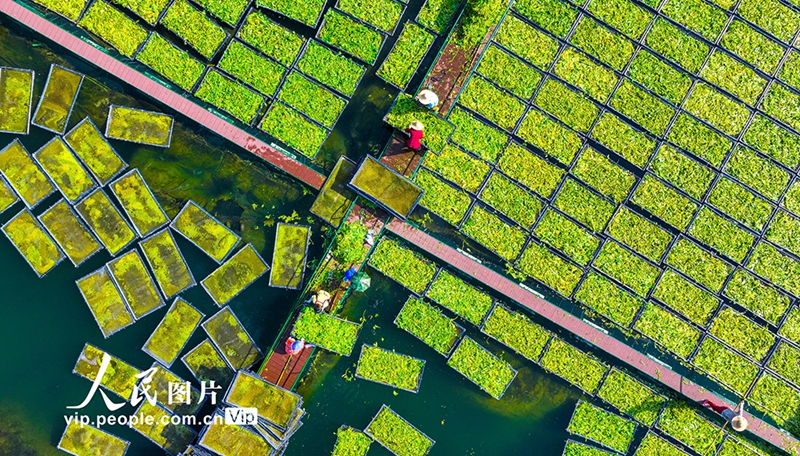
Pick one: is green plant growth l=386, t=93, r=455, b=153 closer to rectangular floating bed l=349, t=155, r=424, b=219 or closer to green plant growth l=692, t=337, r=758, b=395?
rectangular floating bed l=349, t=155, r=424, b=219

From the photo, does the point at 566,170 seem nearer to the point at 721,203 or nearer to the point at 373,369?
the point at 721,203

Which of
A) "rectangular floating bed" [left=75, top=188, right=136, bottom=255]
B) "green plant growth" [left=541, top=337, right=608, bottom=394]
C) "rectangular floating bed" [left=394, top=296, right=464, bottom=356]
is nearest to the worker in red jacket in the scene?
"rectangular floating bed" [left=394, top=296, right=464, bottom=356]

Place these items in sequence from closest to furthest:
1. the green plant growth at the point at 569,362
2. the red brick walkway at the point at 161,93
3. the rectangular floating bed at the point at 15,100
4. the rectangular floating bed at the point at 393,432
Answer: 1. the red brick walkway at the point at 161,93
2. the rectangular floating bed at the point at 15,100
3. the green plant growth at the point at 569,362
4. the rectangular floating bed at the point at 393,432

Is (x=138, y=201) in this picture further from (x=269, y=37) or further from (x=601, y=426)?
(x=601, y=426)

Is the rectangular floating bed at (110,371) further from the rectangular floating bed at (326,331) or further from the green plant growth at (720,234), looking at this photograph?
the green plant growth at (720,234)

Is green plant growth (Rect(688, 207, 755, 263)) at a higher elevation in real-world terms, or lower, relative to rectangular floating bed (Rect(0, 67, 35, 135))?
higher

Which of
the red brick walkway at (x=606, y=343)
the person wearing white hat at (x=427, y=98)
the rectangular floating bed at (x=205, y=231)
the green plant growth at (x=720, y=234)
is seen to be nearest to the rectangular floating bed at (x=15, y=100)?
the rectangular floating bed at (x=205, y=231)

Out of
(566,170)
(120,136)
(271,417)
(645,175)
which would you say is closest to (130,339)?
(271,417)
